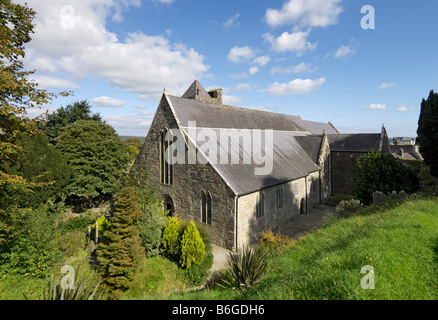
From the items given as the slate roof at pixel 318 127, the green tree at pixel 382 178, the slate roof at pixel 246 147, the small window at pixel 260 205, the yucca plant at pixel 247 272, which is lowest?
the yucca plant at pixel 247 272

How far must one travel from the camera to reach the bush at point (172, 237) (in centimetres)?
1306

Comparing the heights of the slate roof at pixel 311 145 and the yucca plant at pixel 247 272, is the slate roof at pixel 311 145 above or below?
above

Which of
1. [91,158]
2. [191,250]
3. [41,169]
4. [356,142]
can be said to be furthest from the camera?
[356,142]

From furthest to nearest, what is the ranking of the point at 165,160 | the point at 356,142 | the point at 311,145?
1. the point at 356,142
2. the point at 311,145
3. the point at 165,160

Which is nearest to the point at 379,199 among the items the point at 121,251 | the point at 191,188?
the point at 191,188

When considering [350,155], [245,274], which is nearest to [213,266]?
[245,274]

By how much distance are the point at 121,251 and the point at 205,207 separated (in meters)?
6.31

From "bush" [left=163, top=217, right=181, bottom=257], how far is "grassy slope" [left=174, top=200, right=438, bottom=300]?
5.58 m

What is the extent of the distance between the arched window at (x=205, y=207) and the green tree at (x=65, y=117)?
30.9m

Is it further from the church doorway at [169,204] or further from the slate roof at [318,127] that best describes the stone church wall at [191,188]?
the slate roof at [318,127]

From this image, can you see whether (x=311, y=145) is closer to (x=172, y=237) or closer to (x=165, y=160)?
(x=165, y=160)

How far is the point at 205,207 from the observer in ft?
50.2

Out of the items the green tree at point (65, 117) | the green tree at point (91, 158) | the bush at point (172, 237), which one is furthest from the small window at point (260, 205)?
the green tree at point (65, 117)
